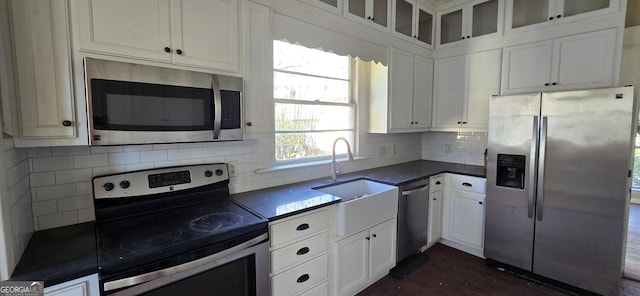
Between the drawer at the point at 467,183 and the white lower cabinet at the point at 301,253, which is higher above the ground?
the drawer at the point at 467,183

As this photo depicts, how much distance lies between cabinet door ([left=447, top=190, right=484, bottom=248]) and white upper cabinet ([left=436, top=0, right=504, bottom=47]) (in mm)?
1727

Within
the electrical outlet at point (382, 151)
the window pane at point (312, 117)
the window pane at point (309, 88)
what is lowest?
the electrical outlet at point (382, 151)

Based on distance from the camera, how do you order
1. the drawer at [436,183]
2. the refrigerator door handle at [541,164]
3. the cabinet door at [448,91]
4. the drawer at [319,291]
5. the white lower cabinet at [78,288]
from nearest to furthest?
1. the white lower cabinet at [78,288]
2. the drawer at [319,291]
3. the refrigerator door handle at [541,164]
4. the drawer at [436,183]
5. the cabinet door at [448,91]

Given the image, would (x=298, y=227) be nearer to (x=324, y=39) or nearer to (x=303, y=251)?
(x=303, y=251)

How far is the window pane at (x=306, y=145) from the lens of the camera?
2461 millimetres

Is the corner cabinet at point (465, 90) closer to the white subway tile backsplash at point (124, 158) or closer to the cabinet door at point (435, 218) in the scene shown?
the cabinet door at point (435, 218)

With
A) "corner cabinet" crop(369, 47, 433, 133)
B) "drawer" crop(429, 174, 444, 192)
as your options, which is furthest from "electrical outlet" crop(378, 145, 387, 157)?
"drawer" crop(429, 174, 444, 192)

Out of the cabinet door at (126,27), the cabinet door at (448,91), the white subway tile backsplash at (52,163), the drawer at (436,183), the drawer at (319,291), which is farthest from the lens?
the cabinet door at (448,91)

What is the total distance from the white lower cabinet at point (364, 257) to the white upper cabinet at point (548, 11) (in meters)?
2.32

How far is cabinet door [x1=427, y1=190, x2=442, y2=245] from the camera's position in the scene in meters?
2.98

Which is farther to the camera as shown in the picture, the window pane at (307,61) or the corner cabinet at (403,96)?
the corner cabinet at (403,96)

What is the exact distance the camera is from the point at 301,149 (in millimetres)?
2615

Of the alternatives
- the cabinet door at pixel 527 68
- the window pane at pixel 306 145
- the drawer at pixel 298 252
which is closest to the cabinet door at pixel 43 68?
the drawer at pixel 298 252

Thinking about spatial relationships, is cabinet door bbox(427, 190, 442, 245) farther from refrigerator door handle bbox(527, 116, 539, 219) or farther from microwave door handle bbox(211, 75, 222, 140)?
microwave door handle bbox(211, 75, 222, 140)
